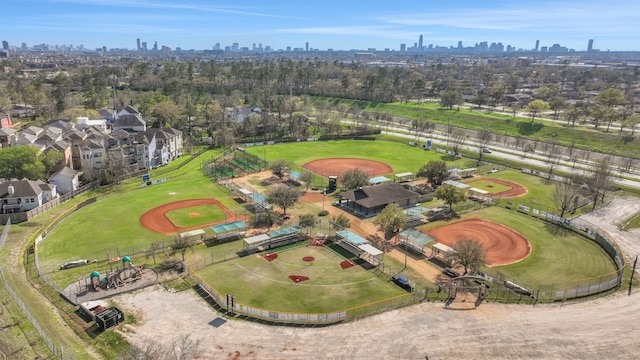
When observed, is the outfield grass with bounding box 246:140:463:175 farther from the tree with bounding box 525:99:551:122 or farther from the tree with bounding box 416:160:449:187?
the tree with bounding box 525:99:551:122

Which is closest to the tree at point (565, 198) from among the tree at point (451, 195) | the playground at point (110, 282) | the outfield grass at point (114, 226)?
the tree at point (451, 195)

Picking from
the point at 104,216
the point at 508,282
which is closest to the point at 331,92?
the point at 104,216

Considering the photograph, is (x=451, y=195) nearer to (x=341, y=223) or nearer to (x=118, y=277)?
(x=341, y=223)

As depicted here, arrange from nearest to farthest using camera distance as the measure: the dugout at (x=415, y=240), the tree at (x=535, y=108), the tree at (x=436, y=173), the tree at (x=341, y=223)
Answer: the dugout at (x=415, y=240) < the tree at (x=341, y=223) < the tree at (x=436, y=173) < the tree at (x=535, y=108)

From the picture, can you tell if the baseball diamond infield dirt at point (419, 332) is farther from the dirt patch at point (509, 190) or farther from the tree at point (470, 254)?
the dirt patch at point (509, 190)

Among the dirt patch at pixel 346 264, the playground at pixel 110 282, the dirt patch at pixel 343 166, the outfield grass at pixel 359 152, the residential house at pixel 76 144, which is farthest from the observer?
the outfield grass at pixel 359 152

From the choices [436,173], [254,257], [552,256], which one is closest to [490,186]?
[436,173]
